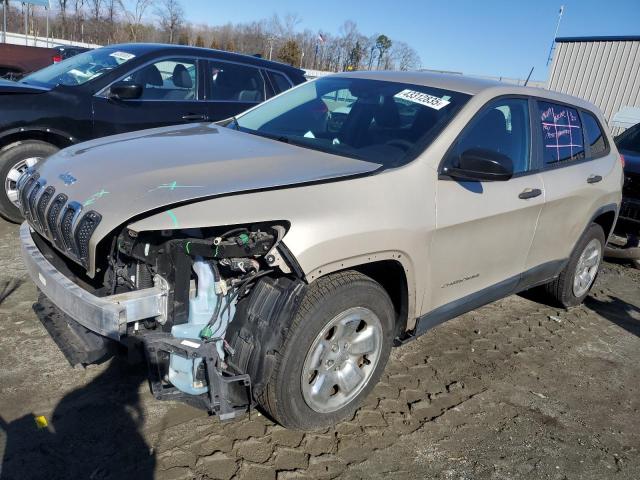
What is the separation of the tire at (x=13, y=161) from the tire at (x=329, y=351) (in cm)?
377

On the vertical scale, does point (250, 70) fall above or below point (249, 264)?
above

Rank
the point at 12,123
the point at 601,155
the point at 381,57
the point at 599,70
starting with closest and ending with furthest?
the point at 601,155 < the point at 12,123 < the point at 599,70 < the point at 381,57

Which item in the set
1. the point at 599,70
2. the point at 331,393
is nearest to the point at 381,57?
the point at 599,70

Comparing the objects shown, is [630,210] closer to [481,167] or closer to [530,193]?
[530,193]

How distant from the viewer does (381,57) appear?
6153cm

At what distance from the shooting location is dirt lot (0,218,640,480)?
8.41ft

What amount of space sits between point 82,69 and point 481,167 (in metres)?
4.60

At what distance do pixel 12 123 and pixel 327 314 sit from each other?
4034mm

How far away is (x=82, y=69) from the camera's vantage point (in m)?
5.71

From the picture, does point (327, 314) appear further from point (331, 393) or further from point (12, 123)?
point (12, 123)

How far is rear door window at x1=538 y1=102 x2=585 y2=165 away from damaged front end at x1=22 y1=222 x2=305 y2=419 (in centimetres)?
243

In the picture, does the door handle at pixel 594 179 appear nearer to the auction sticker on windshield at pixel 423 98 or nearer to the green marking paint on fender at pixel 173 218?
the auction sticker on windshield at pixel 423 98

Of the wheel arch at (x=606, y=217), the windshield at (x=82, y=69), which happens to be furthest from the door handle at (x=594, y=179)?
the windshield at (x=82, y=69)

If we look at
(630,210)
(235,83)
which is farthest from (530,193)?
(235,83)
